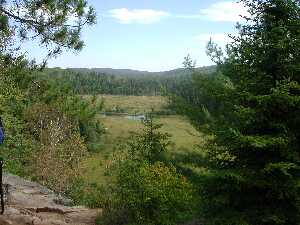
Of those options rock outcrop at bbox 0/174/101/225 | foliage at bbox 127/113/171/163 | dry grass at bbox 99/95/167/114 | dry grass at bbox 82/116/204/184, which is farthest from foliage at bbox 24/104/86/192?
dry grass at bbox 99/95/167/114

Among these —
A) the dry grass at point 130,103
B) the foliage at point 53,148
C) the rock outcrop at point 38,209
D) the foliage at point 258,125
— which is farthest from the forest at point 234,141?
the dry grass at point 130,103

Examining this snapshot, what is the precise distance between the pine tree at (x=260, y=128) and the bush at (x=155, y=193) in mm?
2132

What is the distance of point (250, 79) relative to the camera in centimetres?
1072

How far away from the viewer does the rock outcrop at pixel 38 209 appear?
14828 mm

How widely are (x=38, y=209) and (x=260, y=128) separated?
9.37 meters

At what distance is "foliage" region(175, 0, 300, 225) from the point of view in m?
10.0

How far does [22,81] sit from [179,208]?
35.8ft

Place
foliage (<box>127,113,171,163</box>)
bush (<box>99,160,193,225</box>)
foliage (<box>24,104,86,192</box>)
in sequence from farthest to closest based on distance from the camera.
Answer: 1. foliage (<box>24,104,86,192</box>)
2. foliage (<box>127,113,171,163</box>)
3. bush (<box>99,160,193,225</box>)

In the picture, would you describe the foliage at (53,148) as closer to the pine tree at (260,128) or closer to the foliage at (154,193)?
the foliage at (154,193)

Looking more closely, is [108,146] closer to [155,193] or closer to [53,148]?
[53,148]

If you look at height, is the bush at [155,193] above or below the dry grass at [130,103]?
above

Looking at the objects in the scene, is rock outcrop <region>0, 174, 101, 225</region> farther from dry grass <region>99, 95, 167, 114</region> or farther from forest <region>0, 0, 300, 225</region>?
dry grass <region>99, 95, 167, 114</region>

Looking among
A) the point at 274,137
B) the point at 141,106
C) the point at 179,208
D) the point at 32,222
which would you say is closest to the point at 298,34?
the point at 274,137

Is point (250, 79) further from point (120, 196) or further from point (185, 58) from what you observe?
point (120, 196)
